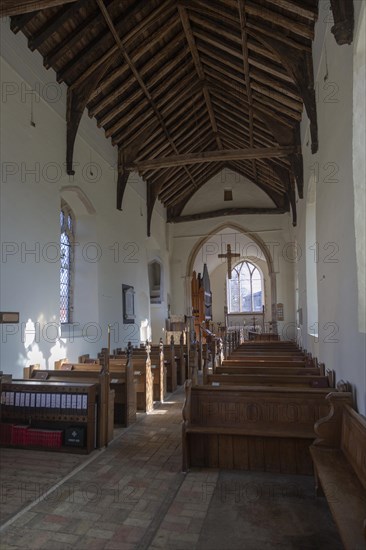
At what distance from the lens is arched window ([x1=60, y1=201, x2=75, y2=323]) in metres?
7.32

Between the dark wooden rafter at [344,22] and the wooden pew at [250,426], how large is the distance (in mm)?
2763

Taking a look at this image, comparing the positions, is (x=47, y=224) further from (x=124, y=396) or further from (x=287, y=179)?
(x=287, y=179)

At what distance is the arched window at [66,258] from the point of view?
732 cm

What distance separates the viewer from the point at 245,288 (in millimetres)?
18875

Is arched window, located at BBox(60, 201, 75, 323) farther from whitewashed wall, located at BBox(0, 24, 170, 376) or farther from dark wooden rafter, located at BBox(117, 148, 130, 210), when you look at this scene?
dark wooden rafter, located at BBox(117, 148, 130, 210)

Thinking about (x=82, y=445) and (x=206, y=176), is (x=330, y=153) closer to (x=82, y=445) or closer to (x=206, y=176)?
(x=82, y=445)

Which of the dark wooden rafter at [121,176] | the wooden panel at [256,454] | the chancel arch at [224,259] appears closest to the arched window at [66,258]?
the dark wooden rafter at [121,176]

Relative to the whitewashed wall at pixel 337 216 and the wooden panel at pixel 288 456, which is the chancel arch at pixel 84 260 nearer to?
the whitewashed wall at pixel 337 216

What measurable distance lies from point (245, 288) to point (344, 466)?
53.9 ft

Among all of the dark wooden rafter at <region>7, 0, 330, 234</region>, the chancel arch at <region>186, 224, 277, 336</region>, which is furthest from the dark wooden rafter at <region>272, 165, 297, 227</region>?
the chancel arch at <region>186, 224, 277, 336</region>

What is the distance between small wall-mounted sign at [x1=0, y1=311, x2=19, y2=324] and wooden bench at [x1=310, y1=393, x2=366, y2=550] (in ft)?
11.8

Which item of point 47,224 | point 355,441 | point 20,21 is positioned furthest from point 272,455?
point 20,21

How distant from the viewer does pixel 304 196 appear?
25.6ft

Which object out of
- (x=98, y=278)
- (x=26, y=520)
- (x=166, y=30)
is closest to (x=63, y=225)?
(x=98, y=278)
